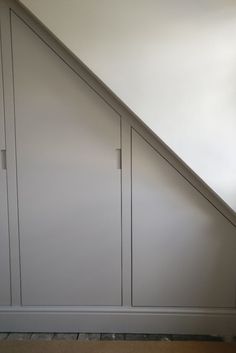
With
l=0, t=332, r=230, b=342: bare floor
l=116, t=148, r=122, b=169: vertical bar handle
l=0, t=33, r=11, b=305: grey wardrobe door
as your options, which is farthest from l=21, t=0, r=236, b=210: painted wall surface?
l=0, t=332, r=230, b=342: bare floor

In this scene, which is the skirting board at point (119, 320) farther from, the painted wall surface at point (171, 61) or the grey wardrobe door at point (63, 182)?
the painted wall surface at point (171, 61)

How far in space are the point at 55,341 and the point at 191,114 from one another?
5.36 ft

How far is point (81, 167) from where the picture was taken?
2.04 metres

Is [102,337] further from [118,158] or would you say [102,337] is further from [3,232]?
[118,158]

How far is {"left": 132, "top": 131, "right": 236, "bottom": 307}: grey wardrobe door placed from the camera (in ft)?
6.66

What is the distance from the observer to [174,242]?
2.08 metres

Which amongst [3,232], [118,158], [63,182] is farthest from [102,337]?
[118,158]

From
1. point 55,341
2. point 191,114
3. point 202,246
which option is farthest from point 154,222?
point 55,341

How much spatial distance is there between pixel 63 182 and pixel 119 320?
38.4 inches

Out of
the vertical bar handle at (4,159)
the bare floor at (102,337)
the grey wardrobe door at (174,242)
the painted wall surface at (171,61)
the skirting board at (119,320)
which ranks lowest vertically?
the bare floor at (102,337)

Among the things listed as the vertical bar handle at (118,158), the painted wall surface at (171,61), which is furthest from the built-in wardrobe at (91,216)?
the painted wall surface at (171,61)

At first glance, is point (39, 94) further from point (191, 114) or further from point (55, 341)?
point (55, 341)

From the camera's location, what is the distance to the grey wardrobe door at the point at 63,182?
6.52 ft

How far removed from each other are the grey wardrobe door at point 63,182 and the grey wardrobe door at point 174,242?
0.15 m
